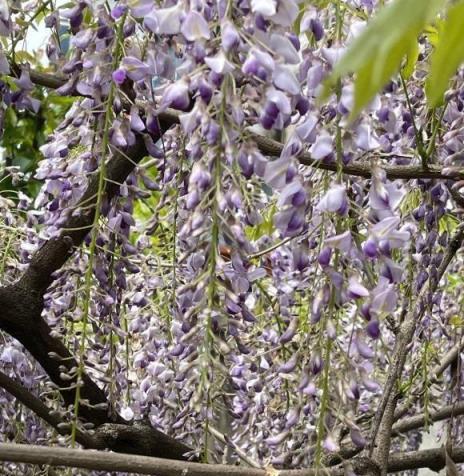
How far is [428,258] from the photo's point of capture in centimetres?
192

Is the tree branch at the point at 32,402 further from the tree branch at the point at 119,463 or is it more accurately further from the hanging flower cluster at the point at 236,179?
the tree branch at the point at 119,463

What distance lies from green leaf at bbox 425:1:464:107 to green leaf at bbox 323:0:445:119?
0.07ft

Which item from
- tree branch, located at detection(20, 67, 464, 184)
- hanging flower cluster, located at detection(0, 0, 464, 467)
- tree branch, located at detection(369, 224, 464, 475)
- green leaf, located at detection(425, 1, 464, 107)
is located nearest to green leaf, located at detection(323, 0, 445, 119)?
green leaf, located at detection(425, 1, 464, 107)

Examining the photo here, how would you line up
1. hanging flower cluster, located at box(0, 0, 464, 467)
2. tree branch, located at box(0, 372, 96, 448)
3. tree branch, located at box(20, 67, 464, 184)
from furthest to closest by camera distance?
tree branch, located at box(0, 372, 96, 448), tree branch, located at box(20, 67, 464, 184), hanging flower cluster, located at box(0, 0, 464, 467)

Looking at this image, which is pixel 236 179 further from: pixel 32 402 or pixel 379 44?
pixel 32 402

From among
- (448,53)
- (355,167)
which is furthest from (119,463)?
(448,53)

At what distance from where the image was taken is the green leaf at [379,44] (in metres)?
0.56

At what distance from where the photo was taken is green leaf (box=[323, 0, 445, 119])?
0.56m

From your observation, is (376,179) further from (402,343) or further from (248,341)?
(248,341)

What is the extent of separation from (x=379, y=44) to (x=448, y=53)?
0.05 meters

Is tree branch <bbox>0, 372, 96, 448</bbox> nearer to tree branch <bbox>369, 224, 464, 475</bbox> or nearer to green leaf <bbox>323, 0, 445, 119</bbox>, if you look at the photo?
tree branch <bbox>369, 224, 464, 475</bbox>

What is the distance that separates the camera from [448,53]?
1.90 ft

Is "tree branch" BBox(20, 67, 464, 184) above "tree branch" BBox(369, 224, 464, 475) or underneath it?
above

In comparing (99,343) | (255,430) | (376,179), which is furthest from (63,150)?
(255,430)
